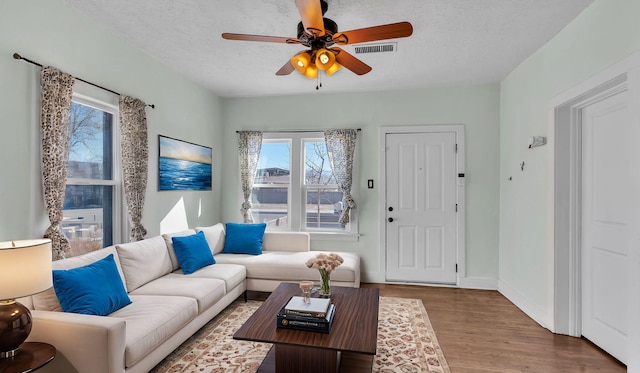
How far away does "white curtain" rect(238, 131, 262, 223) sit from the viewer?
15.4 feet

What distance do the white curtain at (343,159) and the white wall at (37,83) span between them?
2036mm

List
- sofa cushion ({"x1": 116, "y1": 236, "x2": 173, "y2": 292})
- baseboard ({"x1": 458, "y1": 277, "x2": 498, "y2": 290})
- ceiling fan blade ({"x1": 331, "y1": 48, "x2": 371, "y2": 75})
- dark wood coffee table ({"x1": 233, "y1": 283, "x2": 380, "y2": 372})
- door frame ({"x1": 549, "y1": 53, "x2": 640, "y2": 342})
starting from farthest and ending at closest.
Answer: baseboard ({"x1": 458, "y1": 277, "x2": 498, "y2": 290}) → door frame ({"x1": 549, "y1": 53, "x2": 640, "y2": 342}) → sofa cushion ({"x1": 116, "y1": 236, "x2": 173, "y2": 292}) → ceiling fan blade ({"x1": 331, "y1": 48, "x2": 371, "y2": 75}) → dark wood coffee table ({"x1": 233, "y1": 283, "x2": 380, "y2": 372})

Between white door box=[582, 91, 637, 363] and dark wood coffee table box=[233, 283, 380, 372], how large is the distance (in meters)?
1.86

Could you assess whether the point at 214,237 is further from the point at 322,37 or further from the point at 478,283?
the point at 478,283

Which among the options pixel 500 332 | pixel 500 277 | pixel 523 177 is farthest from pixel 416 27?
pixel 500 277

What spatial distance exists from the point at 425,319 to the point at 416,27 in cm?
277

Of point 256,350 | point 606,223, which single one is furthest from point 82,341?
point 606,223

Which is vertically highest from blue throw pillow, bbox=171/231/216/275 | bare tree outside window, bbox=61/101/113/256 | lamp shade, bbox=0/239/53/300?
bare tree outside window, bbox=61/101/113/256

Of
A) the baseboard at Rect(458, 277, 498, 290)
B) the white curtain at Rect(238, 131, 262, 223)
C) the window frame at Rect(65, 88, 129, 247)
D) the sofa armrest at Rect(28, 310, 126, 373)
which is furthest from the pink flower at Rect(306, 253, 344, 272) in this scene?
the baseboard at Rect(458, 277, 498, 290)

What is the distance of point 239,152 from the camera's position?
4793 millimetres

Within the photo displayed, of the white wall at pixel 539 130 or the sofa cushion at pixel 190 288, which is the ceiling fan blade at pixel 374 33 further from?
the sofa cushion at pixel 190 288

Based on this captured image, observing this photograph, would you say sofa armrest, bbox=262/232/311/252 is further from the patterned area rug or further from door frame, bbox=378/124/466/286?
the patterned area rug

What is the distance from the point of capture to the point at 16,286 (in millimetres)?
1563

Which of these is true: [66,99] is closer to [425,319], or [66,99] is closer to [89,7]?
[89,7]
